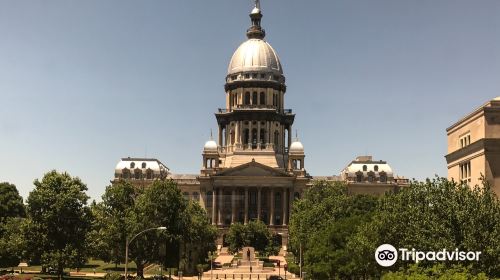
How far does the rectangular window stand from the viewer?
73794mm

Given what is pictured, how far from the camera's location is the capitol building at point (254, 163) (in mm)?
170125

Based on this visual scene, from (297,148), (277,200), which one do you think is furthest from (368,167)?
(277,200)

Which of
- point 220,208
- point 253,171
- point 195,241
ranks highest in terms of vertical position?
point 253,171

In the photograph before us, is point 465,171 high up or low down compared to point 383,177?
down

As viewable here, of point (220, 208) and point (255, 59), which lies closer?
point (220, 208)

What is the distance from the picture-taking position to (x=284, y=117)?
18675 cm

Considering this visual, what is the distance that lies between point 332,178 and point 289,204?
88.9ft

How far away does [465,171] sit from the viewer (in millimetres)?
75125

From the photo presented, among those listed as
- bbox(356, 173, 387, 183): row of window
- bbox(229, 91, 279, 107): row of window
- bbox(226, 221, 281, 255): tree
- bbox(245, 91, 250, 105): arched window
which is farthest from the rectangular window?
bbox(245, 91, 250, 105): arched window

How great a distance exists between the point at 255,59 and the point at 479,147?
121721mm

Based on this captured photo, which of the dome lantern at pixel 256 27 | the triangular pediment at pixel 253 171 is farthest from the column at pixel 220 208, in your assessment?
the dome lantern at pixel 256 27

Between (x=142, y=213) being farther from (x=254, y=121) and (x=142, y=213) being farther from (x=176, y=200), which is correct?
(x=254, y=121)

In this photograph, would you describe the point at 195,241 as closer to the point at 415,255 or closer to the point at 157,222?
the point at 157,222

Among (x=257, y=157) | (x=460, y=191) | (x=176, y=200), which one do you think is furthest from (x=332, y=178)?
(x=460, y=191)
